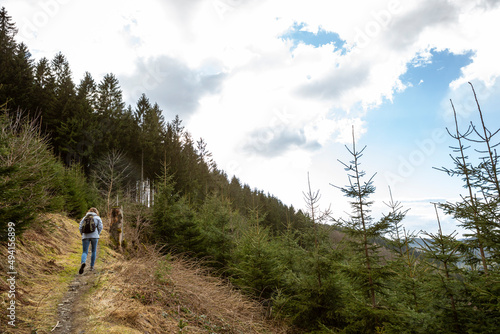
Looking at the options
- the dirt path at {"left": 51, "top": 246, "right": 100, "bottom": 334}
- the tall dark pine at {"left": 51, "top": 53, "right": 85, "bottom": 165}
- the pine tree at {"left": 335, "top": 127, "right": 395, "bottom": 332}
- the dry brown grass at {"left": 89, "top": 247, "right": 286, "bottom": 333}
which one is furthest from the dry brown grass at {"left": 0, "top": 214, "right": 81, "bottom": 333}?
the tall dark pine at {"left": 51, "top": 53, "right": 85, "bottom": 165}

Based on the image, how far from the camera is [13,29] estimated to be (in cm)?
3325

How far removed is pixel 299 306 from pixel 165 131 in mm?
31744

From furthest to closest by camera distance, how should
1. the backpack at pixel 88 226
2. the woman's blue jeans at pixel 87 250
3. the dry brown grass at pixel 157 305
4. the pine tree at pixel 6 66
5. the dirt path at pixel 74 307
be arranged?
the pine tree at pixel 6 66, the backpack at pixel 88 226, the woman's blue jeans at pixel 87 250, the dry brown grass at pixel 157 305, the dirt path at pixel 74 307

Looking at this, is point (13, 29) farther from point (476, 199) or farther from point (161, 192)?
point (476, 199)

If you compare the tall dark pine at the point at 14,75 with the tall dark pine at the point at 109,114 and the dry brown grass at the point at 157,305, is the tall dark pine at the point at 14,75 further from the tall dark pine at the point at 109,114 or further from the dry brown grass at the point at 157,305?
the dry brown grass at the point at 157,305

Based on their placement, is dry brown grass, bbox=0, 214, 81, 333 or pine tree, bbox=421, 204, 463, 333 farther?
pine tree, bbox=421, 204, 463, 333

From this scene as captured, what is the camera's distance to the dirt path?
4.13m

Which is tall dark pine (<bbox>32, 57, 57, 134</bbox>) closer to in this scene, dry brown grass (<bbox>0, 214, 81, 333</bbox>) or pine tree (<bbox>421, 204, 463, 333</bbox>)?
dry brown grass (<bbox>0, 214, 81, 333</bbox>)

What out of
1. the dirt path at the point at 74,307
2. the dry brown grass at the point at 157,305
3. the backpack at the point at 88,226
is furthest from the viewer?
the backpack at the point at 88,226

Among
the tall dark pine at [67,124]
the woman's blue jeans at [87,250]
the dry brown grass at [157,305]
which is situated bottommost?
the dry brown grass at [157,305]

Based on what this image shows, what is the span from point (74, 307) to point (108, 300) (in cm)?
58

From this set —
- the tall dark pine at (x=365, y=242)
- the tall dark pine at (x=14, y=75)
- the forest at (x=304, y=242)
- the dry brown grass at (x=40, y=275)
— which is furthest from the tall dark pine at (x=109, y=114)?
the tall dark pine at (x=365, y=242)

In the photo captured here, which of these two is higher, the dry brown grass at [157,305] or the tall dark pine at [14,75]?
the tall dark pine at [14,75]

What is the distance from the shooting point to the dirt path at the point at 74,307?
4.13m
